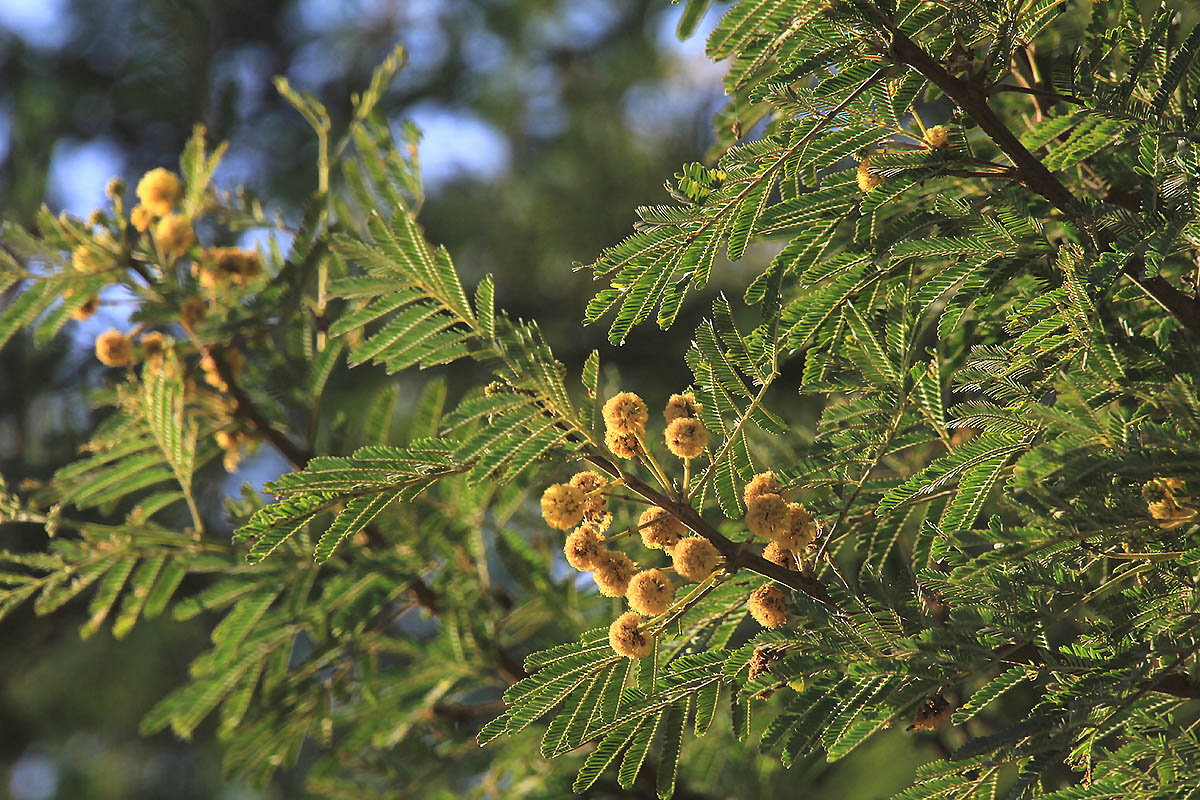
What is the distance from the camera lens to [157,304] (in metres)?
1.98

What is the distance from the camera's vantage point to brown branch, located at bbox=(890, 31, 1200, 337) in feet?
3.46

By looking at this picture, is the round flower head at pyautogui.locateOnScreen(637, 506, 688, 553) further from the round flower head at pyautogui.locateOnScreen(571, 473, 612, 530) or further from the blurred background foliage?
the blurred background foliage

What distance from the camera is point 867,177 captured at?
120cm

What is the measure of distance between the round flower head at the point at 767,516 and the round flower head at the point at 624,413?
0.53 ft

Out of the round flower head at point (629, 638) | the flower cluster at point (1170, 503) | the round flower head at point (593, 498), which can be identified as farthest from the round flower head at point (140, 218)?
the flower cluster at point (1170, 503)

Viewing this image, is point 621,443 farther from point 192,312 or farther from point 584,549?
point 192,312

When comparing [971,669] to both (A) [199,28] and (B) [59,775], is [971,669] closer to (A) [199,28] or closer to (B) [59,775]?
(A) [199,28]

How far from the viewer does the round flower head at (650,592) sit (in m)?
1.13

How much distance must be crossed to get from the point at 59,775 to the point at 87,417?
258cm

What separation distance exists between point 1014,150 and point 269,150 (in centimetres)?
555

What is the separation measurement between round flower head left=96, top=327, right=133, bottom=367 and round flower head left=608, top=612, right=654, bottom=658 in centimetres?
138

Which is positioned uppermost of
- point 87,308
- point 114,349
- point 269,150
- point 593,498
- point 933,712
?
point 269,150

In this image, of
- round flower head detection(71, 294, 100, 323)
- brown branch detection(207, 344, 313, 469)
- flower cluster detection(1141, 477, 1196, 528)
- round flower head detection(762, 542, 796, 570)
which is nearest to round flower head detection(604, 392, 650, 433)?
round flower head detection(762, 542, 796, 570)


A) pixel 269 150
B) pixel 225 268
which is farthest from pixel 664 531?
pixel 269 150
